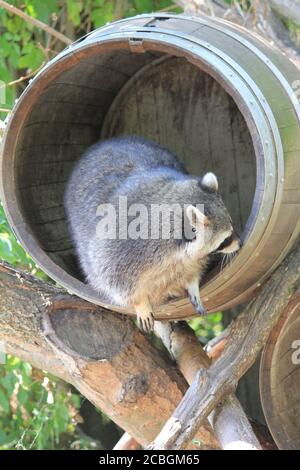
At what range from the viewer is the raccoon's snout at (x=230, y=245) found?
3.05 m

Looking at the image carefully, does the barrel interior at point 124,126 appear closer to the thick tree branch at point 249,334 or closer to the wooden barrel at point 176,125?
the wooden barrel at point 176,125

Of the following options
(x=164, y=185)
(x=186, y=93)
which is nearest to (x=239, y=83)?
(x=164, y=185)

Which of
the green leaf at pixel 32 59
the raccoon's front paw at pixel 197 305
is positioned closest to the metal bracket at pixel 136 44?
the raccoon's front paw at pixel 197 305

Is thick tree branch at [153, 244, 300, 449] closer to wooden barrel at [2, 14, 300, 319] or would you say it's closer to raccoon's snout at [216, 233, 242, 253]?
wooden barrel at [2, 14, 300, 319]

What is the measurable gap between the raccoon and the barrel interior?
0.27 metres

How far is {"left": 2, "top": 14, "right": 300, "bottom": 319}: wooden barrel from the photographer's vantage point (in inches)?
119

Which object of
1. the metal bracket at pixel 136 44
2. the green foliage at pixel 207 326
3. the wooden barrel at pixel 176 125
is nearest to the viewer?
the wooden barrel at pixel 176 125

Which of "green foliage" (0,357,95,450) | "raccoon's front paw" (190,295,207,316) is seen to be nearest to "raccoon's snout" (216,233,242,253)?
"raccoon's front paw" (190,295,207,316)

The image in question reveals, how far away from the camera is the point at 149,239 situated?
127 inches

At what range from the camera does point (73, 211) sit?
3.64m

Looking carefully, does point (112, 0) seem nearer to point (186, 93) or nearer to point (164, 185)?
point (186, 93)

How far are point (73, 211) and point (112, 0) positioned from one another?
1.55 metres

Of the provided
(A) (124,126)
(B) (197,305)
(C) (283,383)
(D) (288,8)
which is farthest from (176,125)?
(C) (283,383)
